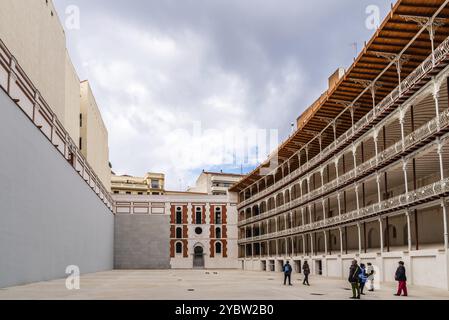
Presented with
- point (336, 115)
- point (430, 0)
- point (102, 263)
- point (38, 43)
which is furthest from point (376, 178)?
point (102, 263)

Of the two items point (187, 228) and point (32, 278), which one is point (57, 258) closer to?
point (32, 278)

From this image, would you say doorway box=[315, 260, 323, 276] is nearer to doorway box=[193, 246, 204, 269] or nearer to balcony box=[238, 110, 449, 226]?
balcony box=[238, 110, 449, 226]

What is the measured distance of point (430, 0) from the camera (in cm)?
2575

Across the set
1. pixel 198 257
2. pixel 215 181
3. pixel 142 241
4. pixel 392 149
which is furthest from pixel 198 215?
pixel 392 149

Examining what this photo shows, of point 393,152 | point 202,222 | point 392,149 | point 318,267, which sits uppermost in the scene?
point 392,149

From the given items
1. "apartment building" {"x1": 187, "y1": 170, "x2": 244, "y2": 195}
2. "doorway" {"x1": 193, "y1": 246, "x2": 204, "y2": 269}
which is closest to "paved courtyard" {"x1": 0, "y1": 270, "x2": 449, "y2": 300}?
"doorway" {"x1": 193, "y1": 246, "x2": 204, "y2": 269}

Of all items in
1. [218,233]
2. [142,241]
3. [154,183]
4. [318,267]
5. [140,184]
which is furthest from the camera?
[154,183]

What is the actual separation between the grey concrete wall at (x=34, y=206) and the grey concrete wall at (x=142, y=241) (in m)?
27.2

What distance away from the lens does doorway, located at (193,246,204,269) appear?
78.4 m

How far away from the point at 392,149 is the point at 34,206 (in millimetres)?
21225

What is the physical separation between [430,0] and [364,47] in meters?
5.85

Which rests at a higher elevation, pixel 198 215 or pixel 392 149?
pixel 392 149

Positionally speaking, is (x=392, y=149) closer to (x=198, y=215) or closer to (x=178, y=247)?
(x=198, y=215)

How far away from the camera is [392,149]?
111ft
